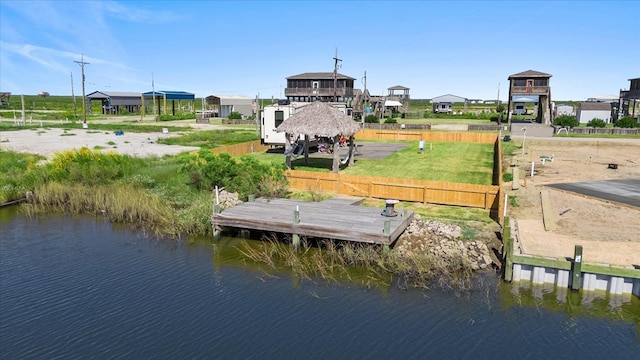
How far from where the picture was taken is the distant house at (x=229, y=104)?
83.2m

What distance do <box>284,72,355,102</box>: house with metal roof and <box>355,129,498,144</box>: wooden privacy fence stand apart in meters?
18.0

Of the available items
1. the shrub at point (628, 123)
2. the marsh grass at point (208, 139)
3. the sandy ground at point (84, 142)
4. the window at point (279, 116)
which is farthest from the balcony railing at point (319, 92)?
the shrub at point (628, 123)

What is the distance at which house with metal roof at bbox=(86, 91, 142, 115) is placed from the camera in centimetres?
9488

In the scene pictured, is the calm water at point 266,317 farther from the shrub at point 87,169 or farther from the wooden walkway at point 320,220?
the shrub at point 87,169

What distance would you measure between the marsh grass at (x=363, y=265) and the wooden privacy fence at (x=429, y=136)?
3306 cm

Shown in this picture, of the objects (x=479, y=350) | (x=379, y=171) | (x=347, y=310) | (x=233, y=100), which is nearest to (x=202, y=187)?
(x=379, y=171)

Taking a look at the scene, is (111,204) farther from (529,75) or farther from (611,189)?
(529,75)

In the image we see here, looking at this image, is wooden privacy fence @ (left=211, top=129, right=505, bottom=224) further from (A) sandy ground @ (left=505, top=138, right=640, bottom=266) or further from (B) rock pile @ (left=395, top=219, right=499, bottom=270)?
(B) rock pile @ (left=395, top=219, right=499, bottom=270)

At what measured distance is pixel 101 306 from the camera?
13.6 m

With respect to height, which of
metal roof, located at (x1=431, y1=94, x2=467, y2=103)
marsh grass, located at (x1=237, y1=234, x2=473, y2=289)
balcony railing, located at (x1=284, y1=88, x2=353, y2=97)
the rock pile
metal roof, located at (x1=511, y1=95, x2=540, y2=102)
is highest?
metal roof, located at (x1=431, y1=94, x2=467, y2=103)

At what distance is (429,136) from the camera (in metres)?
48.7

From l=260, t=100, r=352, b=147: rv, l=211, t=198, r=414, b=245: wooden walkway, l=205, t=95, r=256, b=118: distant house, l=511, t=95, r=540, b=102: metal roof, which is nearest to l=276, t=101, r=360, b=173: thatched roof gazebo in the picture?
l=211, t=198, r=414, b=245: wooden walkway

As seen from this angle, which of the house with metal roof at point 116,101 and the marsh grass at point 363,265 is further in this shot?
the house with metal roof at point 116,101

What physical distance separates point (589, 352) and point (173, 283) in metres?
12.0
